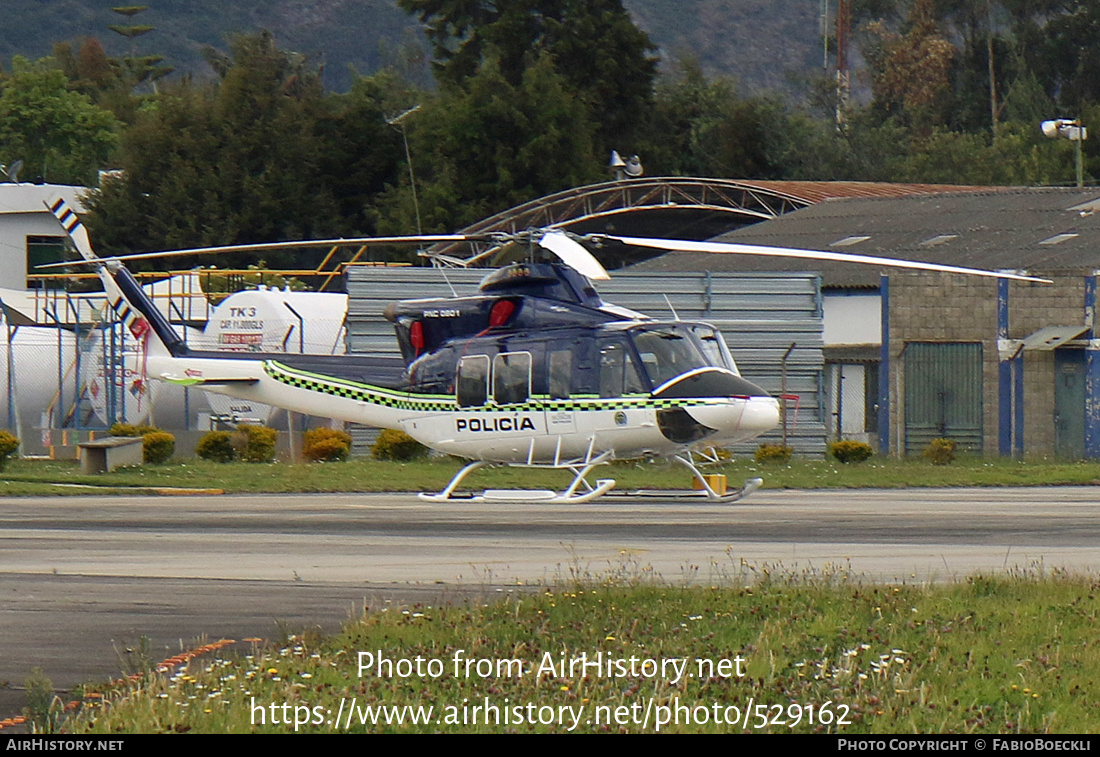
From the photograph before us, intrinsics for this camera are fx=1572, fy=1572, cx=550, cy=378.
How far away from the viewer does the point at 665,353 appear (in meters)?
20.2

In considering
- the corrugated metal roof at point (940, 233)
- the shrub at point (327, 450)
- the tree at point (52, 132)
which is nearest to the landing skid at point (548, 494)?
the shrub at point (327, 450)

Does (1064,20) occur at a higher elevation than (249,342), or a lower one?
higher

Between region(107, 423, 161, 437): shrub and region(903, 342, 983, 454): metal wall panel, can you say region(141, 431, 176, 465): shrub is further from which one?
region(903, 342, 983, 454): metal wall panel

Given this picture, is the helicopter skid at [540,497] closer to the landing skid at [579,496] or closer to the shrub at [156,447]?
the landing skid at [579,496]

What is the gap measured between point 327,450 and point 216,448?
211cm

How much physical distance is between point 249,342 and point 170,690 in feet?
95.8

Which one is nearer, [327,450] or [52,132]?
[327,450]

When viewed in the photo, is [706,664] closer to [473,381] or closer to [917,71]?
[473,381]

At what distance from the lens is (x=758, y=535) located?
1664 cm

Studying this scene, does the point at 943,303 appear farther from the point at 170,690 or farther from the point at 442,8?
the point at 442,8

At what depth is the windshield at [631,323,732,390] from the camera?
2009 cm

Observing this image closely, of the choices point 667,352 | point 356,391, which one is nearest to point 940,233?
point 356,391

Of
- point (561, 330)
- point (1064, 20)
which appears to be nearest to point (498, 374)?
point (561, 330)
